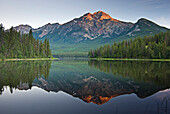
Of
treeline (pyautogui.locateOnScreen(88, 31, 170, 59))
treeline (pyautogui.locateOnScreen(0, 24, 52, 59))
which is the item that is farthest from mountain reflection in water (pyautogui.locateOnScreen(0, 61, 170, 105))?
treeline (pyautogui.locateOnScreen(88, 31, 170, 59))

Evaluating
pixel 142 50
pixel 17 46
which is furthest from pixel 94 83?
pixel 142 50

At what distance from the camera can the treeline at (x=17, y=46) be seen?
316 ft

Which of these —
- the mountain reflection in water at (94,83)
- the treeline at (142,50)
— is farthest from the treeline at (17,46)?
the mountain reflection in water at (94,83)

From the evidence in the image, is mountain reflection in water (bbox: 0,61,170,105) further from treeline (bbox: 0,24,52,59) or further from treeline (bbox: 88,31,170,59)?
treeline (bbox: 88,31,170,59)

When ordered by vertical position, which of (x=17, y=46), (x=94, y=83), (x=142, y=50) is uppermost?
(x=17, y=46)

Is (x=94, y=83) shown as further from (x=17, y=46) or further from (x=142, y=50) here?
(x=142, y=50)

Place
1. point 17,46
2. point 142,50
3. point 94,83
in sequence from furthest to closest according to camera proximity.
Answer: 1. point 142,50
2. point 17,46
3. point 94,83

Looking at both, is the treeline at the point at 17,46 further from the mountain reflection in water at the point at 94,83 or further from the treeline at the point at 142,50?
the mountain reflection in water at the point at 94,83

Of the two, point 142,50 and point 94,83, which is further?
point 142,50

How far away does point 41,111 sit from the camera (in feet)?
35.0

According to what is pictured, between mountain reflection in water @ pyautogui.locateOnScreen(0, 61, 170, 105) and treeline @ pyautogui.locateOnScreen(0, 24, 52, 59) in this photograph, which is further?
treeline @ pyautogui.locateOnScreen(0, 24, 52, 59)

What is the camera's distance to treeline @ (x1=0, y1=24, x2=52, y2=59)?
A: 9625 centimetres

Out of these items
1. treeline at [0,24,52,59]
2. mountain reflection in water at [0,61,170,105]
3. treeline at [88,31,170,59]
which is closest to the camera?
mountain reflection in water at [0,61,170,105]

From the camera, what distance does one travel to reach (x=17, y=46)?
10412cm
